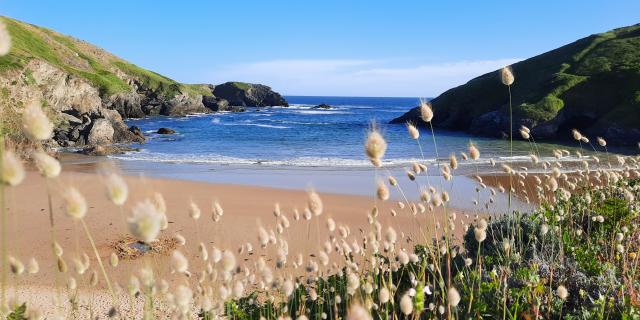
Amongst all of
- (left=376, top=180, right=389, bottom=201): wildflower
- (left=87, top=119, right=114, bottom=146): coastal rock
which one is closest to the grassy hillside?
(left=87, top=119, right=114, bottom=146): coastal rock

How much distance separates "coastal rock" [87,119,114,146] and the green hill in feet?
96.2

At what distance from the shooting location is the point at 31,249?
9.14 metres

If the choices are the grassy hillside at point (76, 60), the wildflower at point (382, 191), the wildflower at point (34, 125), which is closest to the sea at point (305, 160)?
the wildflower at point (382, 191)

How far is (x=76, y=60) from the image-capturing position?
66250mm

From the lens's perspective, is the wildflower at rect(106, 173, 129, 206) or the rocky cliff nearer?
the wildflower at rect(106, 173, 129, 206)

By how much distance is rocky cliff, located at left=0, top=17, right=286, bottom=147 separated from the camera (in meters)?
31.3

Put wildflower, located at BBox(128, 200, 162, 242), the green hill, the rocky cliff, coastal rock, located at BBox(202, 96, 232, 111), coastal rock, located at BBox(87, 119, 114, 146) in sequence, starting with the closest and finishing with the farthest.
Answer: wildflower, located at BBox(128, 200, 162, 242)
the rocky cliff
coastal rock, located at BBox(87, 119, 114, 146)
the green hill
coastal rock, located at BBox(202, 96, 232, 111)

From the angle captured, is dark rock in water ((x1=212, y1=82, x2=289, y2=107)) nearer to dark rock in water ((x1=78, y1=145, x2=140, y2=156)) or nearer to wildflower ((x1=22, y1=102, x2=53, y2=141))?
dark rock in water ((x1=78, y1=145, x2=140, y2=156))

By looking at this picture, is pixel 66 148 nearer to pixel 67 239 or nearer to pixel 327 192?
pixel 327 192

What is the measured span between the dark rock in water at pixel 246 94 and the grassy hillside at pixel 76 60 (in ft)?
58.6

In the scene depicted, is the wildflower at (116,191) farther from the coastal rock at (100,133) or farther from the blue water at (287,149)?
the coastal rock at (100,133)

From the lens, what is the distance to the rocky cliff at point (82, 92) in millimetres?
31308

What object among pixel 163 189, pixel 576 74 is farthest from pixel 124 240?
pixel 576 74

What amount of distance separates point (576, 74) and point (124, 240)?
4777cm
